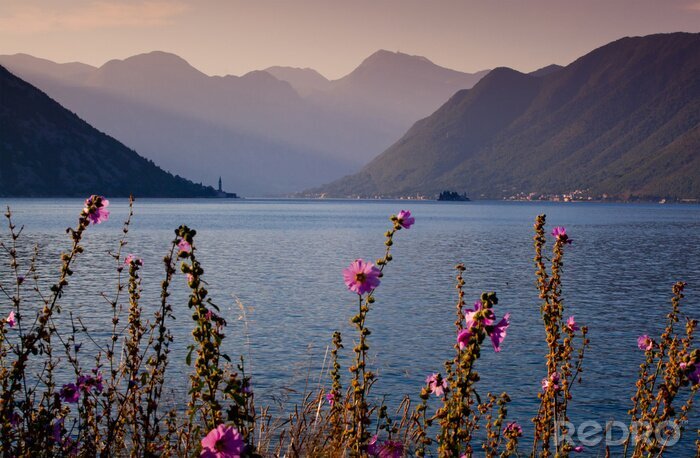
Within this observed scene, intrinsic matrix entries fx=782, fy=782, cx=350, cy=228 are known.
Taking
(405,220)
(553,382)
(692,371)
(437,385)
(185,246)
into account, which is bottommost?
(553,382)

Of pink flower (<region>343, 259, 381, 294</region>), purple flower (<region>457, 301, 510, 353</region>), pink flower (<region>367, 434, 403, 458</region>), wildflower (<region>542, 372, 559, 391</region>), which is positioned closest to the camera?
purple flower (<region>457, 301, 510, 353</region>)

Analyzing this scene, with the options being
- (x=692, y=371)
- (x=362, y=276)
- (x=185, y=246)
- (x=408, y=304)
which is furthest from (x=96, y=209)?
(x=408, y=304)

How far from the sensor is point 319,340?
28.5 m

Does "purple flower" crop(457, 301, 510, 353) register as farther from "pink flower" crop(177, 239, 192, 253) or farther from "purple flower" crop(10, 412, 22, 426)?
"purple flower" crop(10, 412, 22, 426)

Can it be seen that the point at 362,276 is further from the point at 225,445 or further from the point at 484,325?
the point at 225,445

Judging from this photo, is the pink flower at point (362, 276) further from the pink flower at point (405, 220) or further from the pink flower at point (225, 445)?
the pink flower at point (225, 445)

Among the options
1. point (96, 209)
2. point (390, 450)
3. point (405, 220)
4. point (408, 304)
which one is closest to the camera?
point (405, 220)

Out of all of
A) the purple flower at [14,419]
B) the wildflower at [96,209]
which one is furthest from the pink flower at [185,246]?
the purple flower at [14,419]

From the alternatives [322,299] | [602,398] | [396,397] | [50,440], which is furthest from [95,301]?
[50,440]

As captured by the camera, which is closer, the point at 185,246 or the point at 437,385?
the point at 185,246

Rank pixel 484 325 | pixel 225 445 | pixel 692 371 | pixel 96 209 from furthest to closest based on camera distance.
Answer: pixel 692 371
pixel 96 209
pixel 484 325
pixel 225 445

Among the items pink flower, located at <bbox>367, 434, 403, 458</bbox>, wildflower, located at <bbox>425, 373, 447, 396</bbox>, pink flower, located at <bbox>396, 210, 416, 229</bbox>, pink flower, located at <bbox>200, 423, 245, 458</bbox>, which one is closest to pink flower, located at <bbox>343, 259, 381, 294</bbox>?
pink flower, located at <bbox>396, 210, 416, 229</bbox>

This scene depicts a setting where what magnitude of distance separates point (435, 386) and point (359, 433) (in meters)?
0.94

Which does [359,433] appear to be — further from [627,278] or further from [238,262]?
[238,262]
